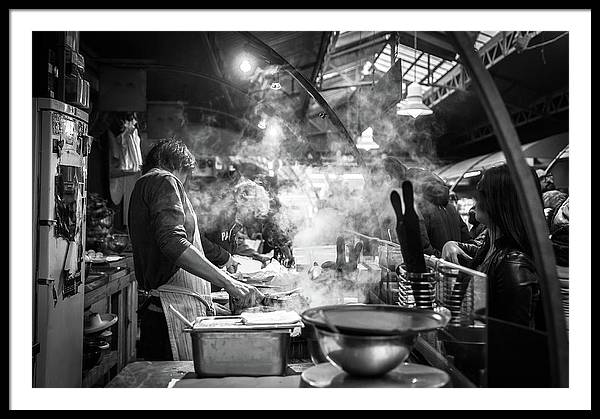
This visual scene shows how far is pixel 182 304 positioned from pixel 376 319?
1728 mm

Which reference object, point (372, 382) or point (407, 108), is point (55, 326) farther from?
point (407, 108)

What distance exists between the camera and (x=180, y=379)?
205cm

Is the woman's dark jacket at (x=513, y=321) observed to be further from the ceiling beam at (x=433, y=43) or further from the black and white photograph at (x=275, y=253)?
the ceiling beam at (x=433, y=43)

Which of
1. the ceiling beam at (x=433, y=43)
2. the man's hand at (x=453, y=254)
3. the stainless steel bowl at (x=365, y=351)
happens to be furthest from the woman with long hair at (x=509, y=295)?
the ceiling beam at (x=433, y=43)

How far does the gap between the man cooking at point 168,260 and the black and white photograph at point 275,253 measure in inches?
0.5

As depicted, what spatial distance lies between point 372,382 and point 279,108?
24.9ft

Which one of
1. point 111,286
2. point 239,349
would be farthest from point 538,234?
point 111,286

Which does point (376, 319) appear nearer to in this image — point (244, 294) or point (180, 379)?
point (180, 379)

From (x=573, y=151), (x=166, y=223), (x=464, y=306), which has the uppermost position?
(x=573, y=151)

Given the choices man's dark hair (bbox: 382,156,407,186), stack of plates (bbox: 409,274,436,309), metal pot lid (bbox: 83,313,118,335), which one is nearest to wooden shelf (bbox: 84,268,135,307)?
metal pot lid (bbox: 83,313,118,335)

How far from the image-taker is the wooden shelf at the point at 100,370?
13.6 ft

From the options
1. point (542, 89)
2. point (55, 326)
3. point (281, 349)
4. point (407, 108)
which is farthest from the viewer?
point (542, 89)

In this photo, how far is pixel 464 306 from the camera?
76.7 inches

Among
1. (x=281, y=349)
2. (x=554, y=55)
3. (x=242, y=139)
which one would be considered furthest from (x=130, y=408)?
(x=554, y=55)
